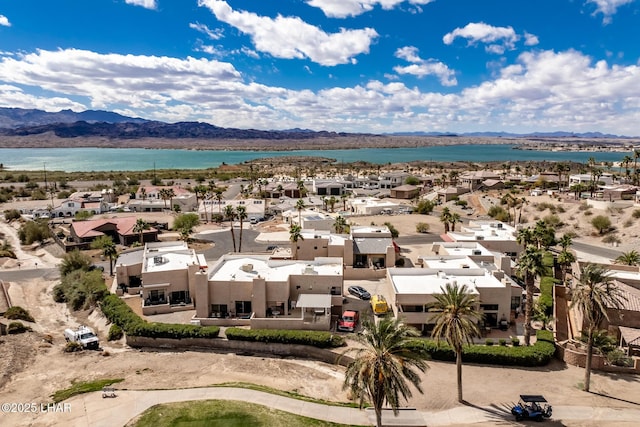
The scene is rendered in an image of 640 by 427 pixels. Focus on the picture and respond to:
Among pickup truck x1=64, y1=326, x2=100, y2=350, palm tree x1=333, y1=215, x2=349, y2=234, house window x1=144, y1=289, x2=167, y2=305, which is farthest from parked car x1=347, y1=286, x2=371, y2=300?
pickup truck x1=64, y1=326, x2=100, y2=350

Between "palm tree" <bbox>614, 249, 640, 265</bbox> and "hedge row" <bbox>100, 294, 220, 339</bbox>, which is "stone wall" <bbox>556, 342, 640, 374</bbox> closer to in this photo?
"palm tree" <bbox>614, 249, 640, 265</bbox>

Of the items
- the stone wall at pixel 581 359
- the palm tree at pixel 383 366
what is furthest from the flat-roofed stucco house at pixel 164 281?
the stone wall at pixel 581 359

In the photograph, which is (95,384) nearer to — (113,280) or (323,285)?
(323,285)

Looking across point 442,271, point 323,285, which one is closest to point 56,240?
point 323,285

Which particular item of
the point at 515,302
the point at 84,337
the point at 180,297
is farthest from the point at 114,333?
the point at 515,302

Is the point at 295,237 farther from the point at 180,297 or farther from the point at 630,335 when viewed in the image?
the point at 630,335
